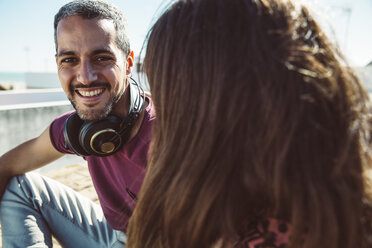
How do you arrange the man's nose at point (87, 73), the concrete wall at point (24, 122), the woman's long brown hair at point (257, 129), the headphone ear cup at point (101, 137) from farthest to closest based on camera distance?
the concrete wall at point (24, 122) < the man's nose at point (87, 73) < the headphone ear cup at point (101, 137) < the woman's long brown hair at point (257, 129)

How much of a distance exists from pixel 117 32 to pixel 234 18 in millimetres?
1241

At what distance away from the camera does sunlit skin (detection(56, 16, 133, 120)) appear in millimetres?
1704

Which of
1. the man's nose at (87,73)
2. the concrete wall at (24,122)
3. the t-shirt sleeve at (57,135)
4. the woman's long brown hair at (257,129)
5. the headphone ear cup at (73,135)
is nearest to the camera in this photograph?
the woman's long brown hair at (257,129)

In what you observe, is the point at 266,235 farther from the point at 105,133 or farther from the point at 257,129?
the point at 105,133

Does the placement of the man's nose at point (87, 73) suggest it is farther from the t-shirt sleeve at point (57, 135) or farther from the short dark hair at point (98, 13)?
the t-shirt sleeve at point (57, 135)

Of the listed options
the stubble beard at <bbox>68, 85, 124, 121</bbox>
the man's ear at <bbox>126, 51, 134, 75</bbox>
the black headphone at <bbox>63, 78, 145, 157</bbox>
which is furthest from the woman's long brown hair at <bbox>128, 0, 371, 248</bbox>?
the man's ear at <bbox>126, 51, 134, 75</bbox>

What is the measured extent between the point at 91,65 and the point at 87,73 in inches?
2.2

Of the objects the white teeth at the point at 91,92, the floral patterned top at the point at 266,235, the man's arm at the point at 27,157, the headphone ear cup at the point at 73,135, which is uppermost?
the white teeth at the point at 91,92

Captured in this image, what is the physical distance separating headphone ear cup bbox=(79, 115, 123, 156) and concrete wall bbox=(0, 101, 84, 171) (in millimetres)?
2375

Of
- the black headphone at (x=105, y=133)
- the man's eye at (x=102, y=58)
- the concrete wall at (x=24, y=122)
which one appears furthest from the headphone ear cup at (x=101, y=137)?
the concrete wall at (x=24, y=122)

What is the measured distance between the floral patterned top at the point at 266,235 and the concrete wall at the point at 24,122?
11.1ft

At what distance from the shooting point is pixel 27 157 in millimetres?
1923

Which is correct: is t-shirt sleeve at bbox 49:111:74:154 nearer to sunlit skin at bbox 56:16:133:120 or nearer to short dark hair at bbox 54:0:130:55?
sunlit skin at bbox 56:16:133:120

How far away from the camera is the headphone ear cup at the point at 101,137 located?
144 centimetres
